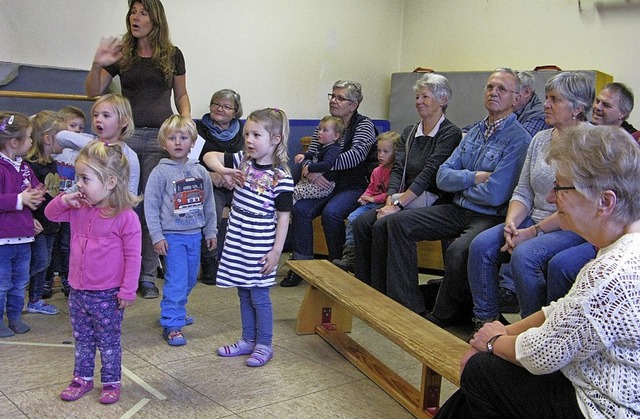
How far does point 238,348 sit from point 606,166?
2.01m

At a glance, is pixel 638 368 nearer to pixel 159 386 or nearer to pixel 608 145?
pixel 608 145

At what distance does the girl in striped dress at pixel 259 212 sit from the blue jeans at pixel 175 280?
393 mm

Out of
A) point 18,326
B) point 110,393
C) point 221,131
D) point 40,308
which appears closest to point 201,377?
point 110,393

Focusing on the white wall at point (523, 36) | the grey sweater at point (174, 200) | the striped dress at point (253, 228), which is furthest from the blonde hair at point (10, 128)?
the white wall at point (523, 36)

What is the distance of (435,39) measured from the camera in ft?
20.9

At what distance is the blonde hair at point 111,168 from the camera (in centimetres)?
255

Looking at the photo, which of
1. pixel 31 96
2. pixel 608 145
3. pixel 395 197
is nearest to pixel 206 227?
pixel 395 197

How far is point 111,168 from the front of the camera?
101 inches

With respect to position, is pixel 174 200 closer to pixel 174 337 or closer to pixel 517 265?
pixel 174 337

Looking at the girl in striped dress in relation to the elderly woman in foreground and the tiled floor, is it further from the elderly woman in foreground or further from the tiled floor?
the elderly woman in foreground

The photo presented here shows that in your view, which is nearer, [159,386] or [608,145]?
[608,145]

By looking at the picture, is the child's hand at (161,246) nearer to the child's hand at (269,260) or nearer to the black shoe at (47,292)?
the child's hand at (269,260)

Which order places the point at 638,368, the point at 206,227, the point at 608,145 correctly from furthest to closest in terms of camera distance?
the point at 206,227 < the point at 608,145 < the point at 638,368

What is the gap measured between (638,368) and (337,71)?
4982 mm
